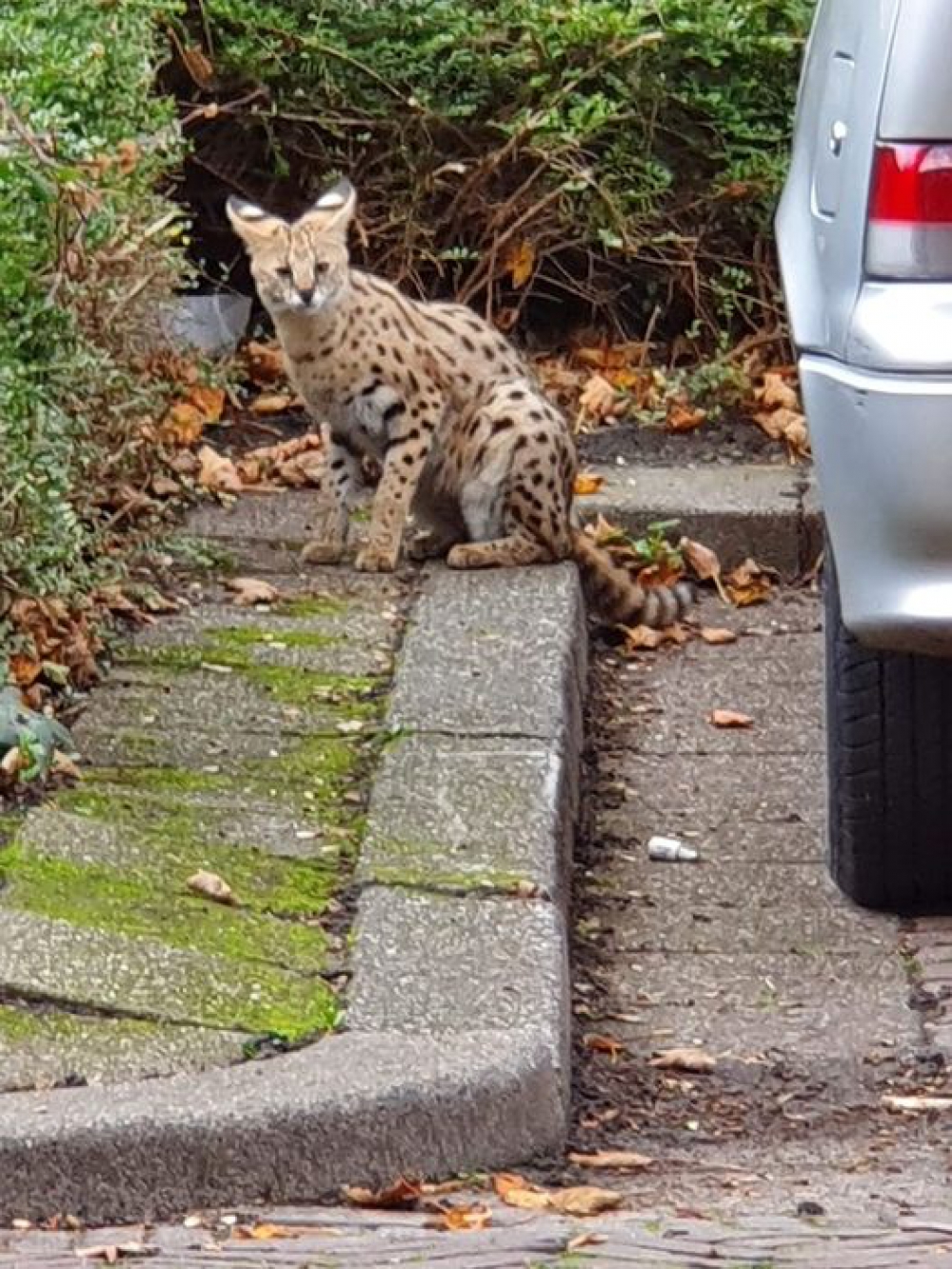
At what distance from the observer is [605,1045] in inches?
193

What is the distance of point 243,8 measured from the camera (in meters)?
9.08

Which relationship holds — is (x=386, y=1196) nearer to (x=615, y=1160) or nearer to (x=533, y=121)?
(x=615, y=1160)

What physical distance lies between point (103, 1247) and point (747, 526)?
14.5ft

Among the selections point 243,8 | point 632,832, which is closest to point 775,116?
point 243,8

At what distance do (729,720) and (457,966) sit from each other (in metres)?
2.22

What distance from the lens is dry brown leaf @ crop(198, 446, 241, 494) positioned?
815 centimetres

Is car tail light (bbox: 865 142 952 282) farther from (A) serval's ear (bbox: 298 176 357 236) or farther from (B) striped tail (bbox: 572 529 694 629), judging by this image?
(A) serval's ear (bbox: 298 176 357 236)

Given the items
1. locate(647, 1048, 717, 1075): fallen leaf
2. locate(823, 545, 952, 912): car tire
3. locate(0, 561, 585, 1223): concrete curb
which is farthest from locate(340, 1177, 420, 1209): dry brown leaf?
locate(823, 545, 952, 912): car tire

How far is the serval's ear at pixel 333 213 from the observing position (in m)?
7.73

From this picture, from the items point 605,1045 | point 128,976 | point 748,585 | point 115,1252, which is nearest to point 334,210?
point 748,585

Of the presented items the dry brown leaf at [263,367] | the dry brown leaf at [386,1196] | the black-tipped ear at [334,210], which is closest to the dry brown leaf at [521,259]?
the dry brown leaf at [263,367]

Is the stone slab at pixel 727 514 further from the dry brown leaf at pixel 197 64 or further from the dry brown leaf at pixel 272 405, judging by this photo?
the dry brown leaf at pixel 197 64

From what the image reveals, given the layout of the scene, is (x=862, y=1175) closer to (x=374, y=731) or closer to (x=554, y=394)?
(x=374, y=731)

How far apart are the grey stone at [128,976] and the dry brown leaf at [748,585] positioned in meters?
3.41
